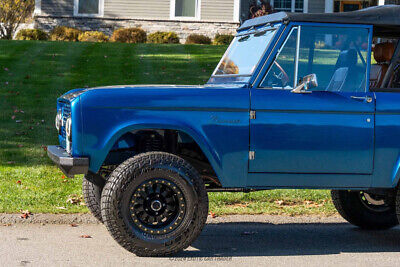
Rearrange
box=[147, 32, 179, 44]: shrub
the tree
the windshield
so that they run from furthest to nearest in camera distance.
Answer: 1. the tree
2. box=[147, 32, 179, 44]: shrub
3. the windshield

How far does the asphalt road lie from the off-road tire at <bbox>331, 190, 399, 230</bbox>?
0.28 feet

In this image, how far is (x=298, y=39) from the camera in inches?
233

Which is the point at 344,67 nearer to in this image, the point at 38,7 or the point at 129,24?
the point at 129,24

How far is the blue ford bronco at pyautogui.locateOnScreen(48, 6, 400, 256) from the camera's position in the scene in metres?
5.48

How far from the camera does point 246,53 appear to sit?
21.0 ft

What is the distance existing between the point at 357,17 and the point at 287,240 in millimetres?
2206

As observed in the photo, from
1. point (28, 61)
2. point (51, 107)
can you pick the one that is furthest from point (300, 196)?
point (28, 61)

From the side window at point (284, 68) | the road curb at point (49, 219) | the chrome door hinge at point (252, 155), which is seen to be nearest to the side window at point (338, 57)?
the side window at point (284, 68)

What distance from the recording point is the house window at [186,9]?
92.5 feet

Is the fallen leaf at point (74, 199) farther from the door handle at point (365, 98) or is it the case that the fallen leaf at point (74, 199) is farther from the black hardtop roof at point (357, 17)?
the door handle at point (365, 98)

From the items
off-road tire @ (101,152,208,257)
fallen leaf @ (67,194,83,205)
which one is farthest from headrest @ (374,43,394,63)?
fallen leaf @ (67,194,83,205)

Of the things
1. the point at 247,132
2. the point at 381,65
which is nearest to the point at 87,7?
the point at 381,65

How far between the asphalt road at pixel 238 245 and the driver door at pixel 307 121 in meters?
0.73

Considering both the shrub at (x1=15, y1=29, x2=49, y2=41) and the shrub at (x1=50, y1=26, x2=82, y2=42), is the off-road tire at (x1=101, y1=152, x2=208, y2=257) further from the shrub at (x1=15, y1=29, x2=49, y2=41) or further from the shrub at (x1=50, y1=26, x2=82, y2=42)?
the shrub at (x1=50, y1=26, x2=82, y2=42)
